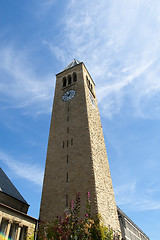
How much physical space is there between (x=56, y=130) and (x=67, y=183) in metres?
8.06

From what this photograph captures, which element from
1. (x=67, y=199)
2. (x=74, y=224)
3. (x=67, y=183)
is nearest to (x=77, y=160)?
(x=67, y=183)

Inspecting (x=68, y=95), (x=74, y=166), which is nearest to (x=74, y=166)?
(x=74, y=166)

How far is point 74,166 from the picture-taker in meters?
20.0

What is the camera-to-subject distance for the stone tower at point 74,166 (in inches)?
703

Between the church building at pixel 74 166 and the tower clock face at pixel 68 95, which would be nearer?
the church building at pixel 74 166

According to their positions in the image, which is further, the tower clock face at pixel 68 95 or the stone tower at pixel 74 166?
the tower clock face at pixel 68 95

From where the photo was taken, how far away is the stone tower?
1784 centimetres

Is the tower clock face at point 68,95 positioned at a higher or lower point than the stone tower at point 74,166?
higher

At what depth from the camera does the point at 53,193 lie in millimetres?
19219

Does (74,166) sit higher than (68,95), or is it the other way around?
(68,95)

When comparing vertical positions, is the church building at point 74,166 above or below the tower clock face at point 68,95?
below

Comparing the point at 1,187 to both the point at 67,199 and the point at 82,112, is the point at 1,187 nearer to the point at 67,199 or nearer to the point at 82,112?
the point at 67,199

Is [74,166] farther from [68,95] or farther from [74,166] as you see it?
[68,95]

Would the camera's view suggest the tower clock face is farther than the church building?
Yes
